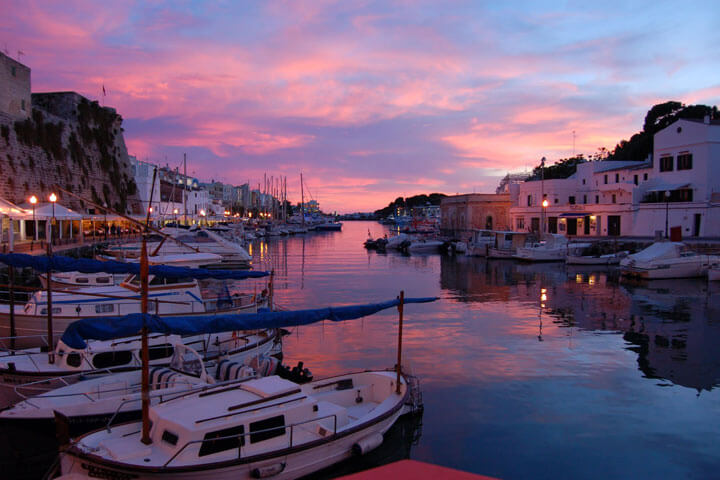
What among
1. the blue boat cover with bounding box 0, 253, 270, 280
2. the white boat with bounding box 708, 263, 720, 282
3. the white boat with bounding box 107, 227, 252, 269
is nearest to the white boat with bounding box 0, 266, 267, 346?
the blue boat cover with bounding box 0, 253, 270, 280

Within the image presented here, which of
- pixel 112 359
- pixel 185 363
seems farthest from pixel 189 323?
pixel 112 359

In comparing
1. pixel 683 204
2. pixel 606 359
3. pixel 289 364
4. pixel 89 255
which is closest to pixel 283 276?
pixel 89 255

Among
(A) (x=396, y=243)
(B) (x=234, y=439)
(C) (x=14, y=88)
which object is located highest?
(C) (x=14, y=88)

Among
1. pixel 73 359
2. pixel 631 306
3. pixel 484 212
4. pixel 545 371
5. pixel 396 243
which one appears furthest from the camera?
pixel 484 212

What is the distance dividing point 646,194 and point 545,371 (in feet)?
169

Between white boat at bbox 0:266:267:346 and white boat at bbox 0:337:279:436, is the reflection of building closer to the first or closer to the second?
white boat at bbox 0:266:267:346

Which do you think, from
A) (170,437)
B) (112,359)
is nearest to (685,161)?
(112,359)

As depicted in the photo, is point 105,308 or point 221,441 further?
point 105,308

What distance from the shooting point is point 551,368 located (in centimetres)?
1734

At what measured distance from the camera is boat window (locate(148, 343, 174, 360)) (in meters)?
14.4

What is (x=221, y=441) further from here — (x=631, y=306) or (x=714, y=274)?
(x=714, y=274)

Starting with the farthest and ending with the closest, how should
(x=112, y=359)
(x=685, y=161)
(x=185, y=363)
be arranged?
(x=685, y=161), (x=112, y=359), (x=185, y=363)

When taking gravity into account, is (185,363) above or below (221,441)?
above

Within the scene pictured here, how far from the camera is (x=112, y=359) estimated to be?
1388 cm
